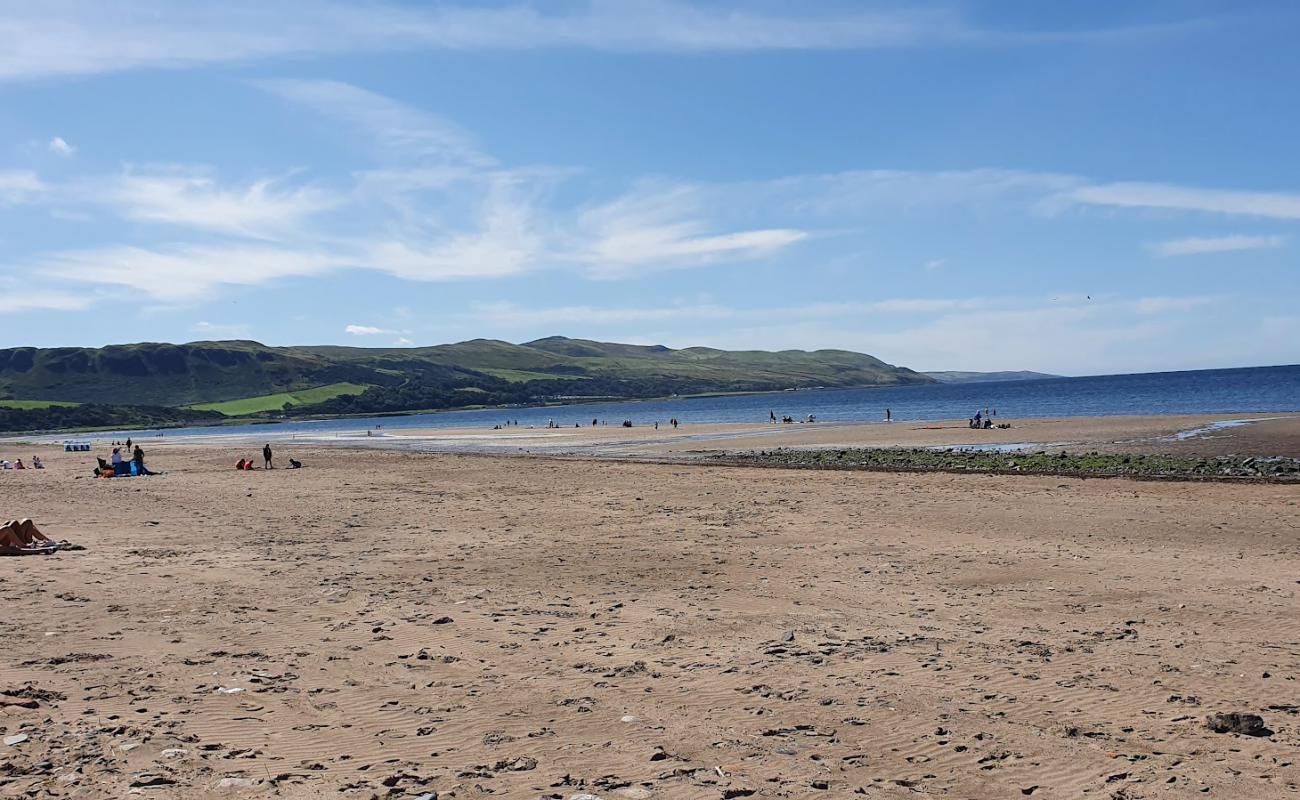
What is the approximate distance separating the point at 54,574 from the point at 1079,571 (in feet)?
52.2

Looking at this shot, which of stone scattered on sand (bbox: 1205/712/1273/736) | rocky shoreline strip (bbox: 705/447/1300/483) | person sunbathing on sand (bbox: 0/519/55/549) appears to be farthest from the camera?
rocky shoreline strip (bbox: 705/447/1300/483)

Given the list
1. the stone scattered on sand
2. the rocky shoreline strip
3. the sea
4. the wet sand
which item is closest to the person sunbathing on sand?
the stone scattered on sand

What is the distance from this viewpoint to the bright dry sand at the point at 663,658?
21.8 ft

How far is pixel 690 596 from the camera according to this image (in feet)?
42.3

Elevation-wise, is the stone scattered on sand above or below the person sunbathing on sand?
below

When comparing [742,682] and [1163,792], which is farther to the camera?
[742,682]

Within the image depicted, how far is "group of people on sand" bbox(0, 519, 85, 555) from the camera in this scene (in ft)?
49.4

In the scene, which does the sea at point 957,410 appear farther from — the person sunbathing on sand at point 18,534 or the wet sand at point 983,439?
the person sunbathing on sand at point 18,534

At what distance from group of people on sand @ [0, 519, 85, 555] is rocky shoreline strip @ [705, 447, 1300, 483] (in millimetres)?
27350

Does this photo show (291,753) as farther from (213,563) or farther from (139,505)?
(139,505)

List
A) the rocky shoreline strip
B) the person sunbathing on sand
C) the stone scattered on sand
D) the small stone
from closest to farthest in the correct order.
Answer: the small stone < the stone scattered on sand < the person sunbathing on sand < the rocky shoreline strip

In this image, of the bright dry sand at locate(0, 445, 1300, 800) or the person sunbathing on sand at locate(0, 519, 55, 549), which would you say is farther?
the person sunbathing on sand at locate(0, 519, 55, 549)

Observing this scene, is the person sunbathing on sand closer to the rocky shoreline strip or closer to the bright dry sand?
the bright dry sand

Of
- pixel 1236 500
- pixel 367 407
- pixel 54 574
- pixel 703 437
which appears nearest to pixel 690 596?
pixel 54 574
